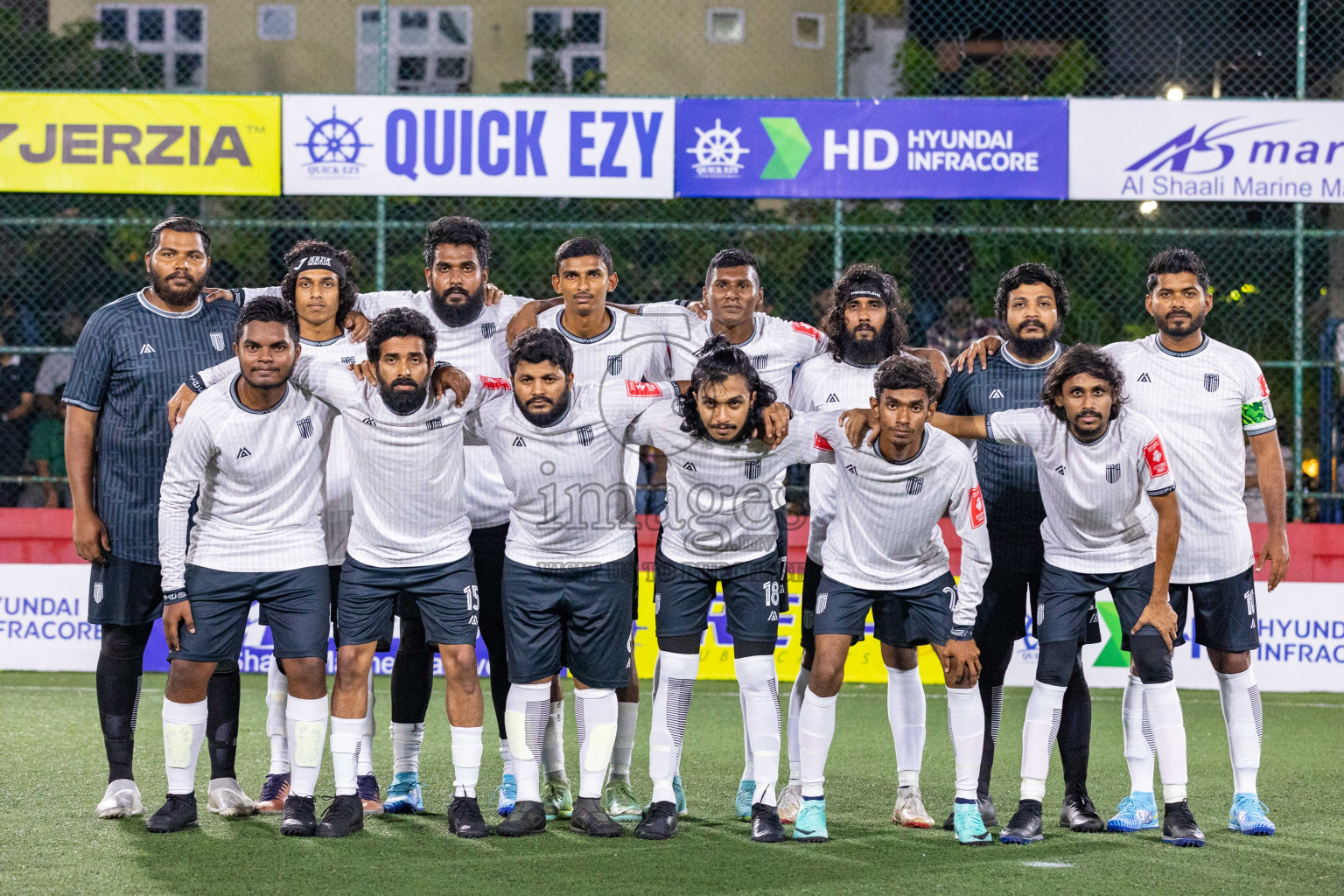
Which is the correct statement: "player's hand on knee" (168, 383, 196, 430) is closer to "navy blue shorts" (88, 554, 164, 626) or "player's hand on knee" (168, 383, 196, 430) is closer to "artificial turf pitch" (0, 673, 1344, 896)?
"navy blue shorts" (88, 554, 164, 626)

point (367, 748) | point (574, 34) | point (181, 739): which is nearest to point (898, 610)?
point (367, 748)

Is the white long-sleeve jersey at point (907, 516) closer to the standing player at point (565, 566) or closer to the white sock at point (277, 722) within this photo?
the standing player at point (565, 566)

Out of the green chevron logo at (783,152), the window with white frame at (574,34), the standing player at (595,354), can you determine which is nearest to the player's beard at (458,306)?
the standing player at (595,354)

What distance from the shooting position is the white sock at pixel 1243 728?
5.57 m

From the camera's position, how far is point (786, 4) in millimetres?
16859

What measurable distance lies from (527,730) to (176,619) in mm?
1252

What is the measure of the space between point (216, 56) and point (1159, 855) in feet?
52.0

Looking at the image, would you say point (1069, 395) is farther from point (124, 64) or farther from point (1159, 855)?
point (124, 64)

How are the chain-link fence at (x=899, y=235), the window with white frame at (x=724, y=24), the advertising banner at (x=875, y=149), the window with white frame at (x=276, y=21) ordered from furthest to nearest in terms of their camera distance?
the window with white frame at (x=276, y=21)
the window with white frame at (x=724, y=24)
the chain-link fence at (x=899, y=235)
the advertising banner at (x=875, y=149)

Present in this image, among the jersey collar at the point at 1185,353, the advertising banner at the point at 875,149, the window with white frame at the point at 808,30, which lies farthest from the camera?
the window with white frame at the point at 808,30

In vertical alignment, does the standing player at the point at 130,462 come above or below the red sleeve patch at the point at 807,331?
below

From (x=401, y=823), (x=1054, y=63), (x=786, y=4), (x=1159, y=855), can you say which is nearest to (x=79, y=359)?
(x=401, y=823)

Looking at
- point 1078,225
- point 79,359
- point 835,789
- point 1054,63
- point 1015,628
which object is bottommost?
point 835,789

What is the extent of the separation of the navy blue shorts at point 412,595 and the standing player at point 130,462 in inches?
31.2
